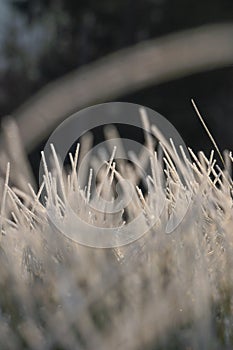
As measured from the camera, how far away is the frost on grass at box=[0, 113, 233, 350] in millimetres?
2303

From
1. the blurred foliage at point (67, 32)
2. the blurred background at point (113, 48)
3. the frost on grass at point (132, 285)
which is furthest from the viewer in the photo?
the blurred foliage at point (67, 32)

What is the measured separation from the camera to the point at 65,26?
472 inches

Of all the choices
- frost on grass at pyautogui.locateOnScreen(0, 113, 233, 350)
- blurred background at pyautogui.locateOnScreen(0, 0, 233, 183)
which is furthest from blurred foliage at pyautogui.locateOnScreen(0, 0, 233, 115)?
frost on grass at pyautogui.locateOnScreen(0, 113, 233, 350)

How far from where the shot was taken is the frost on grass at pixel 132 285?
2303 millimetres

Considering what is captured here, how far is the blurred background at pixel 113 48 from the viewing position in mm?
11344

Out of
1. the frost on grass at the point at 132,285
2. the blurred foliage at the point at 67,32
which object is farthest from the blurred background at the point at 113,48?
the frost on grass at the point at 132,285

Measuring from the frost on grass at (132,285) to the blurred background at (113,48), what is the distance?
27.3 ft

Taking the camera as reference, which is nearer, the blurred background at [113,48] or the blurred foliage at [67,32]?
the blurred background at [113,48]

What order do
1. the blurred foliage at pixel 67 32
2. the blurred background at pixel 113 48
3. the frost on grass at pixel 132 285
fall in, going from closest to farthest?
the frost on grass at pixel 132 285 → the blurred background at pixel 113 48 → the blurred foliage at pixel 67 32

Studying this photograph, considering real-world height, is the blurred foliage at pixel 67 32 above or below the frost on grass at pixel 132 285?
above

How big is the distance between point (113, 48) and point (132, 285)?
971 centimetres

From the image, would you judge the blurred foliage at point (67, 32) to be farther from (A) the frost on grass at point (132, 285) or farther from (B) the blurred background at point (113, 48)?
(A) the frost on grass at point (132, 285)

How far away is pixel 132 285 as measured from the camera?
2.41m

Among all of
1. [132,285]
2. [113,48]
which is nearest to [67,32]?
[113,48]
